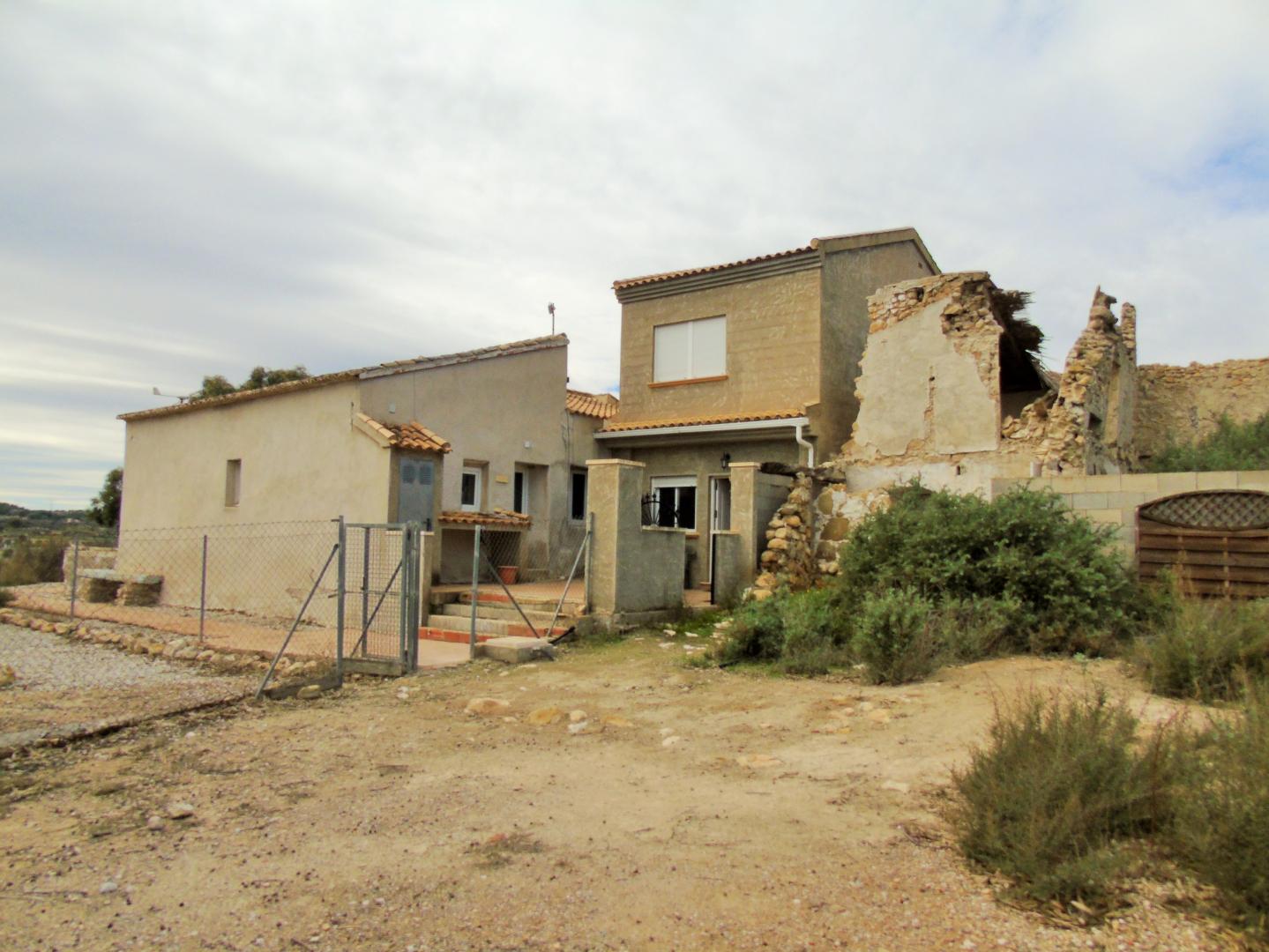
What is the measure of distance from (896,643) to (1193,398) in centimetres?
1387

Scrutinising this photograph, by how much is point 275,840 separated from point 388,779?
3.84 ft

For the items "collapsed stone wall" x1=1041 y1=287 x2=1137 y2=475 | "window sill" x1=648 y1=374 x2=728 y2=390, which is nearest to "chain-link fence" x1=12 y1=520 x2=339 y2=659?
"window sill" x1=648 y1=374 x2=728 y2=390

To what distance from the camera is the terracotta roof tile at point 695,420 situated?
613 inches

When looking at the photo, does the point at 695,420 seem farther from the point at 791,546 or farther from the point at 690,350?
the point at 791,546

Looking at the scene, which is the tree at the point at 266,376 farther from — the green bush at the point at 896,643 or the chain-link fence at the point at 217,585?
the green bush at the point at 896,643

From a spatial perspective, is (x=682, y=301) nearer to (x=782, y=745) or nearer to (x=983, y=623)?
(x=983, y=623)

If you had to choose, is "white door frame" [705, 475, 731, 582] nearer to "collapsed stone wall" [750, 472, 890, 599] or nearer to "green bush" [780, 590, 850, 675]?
"collapsed stone wall" [750, 472, 890, 599]

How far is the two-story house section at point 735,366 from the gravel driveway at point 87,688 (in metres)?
8.89

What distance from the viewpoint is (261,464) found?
1575cm

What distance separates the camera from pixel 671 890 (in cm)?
398

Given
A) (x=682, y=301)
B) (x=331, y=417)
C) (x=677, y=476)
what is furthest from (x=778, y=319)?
(x=331, y=417)

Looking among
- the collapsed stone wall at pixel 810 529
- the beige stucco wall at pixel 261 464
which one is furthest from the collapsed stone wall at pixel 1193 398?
the beige stucco wall at pixel 261 464

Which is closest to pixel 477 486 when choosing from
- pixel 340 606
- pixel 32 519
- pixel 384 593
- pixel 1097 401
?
pixel 384 593

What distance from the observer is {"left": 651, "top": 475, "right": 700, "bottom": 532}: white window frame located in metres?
16.9
